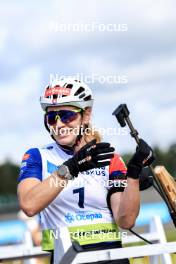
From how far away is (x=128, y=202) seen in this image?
4.86 meters

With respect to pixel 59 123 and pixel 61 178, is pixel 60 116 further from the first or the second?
pixel 61 178

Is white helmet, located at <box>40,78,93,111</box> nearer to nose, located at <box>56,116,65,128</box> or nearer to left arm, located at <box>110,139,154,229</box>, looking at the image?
nose, located at <box>56,116,65,128</box>

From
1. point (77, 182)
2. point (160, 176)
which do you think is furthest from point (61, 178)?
point (160, 176)

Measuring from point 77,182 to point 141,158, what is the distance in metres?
0.55

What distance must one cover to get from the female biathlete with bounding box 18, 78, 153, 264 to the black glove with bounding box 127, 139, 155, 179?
0.03 m

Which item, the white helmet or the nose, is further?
the white helmet

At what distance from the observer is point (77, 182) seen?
5.00 metres

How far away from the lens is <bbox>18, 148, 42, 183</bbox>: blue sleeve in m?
4.96

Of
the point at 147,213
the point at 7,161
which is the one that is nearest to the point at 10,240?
the point at 147,213

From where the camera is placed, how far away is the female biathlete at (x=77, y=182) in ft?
15.7

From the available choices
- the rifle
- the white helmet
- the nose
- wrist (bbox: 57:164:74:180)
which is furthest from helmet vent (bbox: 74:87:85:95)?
wrist (bbox: 57:164:74:180)
